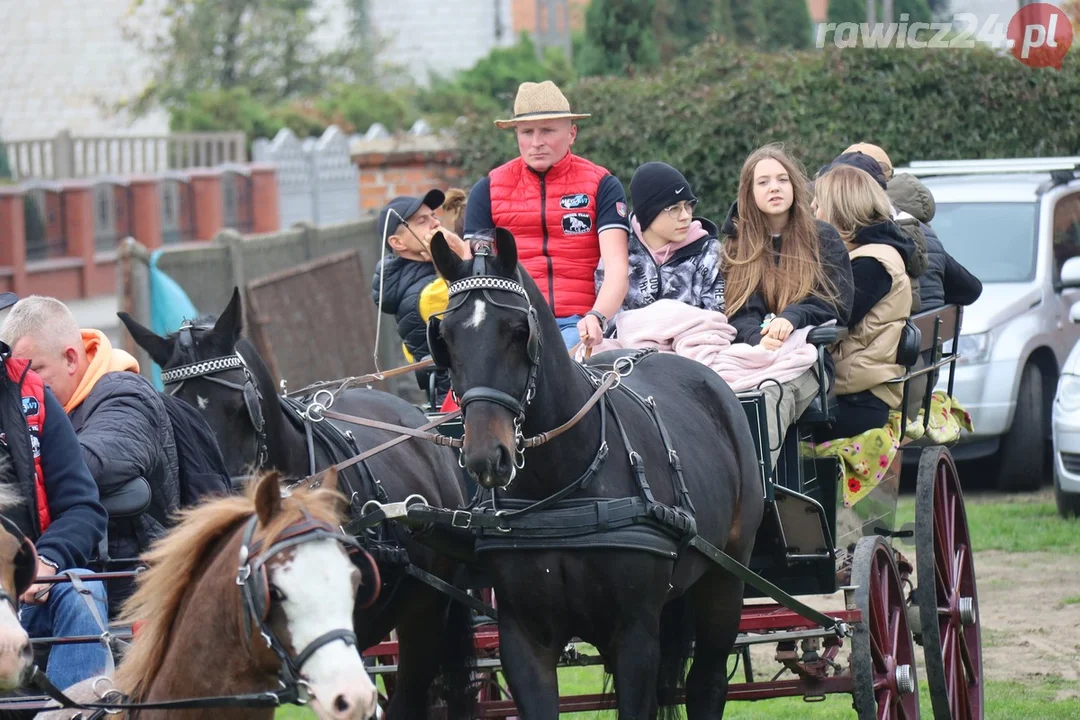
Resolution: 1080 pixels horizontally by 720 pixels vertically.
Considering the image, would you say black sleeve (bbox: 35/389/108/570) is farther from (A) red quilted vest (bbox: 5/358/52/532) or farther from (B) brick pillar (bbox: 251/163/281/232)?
(B) brick pillar (bbox: 251/163/281/232)

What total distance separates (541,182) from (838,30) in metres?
9.44

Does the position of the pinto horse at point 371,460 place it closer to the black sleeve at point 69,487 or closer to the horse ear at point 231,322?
the horse ear at point 231,322

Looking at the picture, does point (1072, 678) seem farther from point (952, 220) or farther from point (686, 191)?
point (952, 220)

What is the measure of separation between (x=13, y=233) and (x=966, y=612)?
18017mm

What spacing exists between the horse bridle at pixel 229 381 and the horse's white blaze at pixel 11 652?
173 cm

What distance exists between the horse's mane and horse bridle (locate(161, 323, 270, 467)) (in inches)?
56.3

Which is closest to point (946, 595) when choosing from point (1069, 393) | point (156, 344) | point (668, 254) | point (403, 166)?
point (668, 254)

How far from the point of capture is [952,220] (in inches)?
461

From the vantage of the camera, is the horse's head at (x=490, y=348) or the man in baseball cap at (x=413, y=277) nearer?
the horse's head at (x=490, y=348)

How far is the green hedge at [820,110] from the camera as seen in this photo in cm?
1333

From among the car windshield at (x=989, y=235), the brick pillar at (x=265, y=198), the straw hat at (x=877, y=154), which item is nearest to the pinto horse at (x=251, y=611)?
the straw hat at (x=877, y=154)

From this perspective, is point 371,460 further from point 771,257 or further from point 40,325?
point 771,257

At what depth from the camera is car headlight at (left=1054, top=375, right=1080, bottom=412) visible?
10.2 metres

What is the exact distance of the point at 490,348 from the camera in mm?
4348
